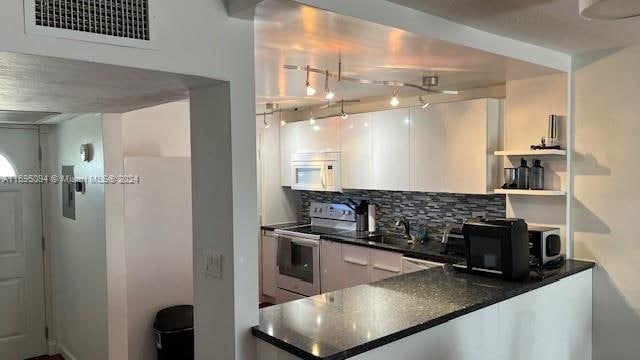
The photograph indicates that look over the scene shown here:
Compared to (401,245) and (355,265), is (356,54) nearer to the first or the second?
(401,245)

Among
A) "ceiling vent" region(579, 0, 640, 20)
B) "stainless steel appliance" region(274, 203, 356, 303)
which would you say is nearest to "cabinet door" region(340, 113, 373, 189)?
"stainless steel appliance" region(274, 203, 356, 303)

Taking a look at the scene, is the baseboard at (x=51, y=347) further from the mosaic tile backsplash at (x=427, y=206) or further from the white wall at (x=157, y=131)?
the mosaic tile backsplash at (x=427, y=206)

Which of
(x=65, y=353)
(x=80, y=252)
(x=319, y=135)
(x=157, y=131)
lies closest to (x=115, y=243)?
(x=80, y=252)

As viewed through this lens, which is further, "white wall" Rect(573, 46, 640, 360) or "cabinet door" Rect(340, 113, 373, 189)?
"cabinet door" Rect(340, 113, 373, 189)

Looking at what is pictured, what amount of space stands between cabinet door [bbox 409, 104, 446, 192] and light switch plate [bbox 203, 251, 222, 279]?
2.51 m

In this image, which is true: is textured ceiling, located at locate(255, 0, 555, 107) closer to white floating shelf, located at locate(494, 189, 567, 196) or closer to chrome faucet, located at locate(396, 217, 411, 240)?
white floating shelf, located at locate(494, 189, 567, 196)

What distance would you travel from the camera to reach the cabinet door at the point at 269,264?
5.55m

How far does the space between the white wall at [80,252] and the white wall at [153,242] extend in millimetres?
201

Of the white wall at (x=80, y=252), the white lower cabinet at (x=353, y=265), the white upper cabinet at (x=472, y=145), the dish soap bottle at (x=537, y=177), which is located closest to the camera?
the dish soap bottle at (x=537, y=177)

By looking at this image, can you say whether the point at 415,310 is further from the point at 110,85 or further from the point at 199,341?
the point at 110,85

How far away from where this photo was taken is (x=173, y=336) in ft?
11.6

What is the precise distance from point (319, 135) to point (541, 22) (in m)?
3.02

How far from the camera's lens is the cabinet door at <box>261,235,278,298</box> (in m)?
5.55

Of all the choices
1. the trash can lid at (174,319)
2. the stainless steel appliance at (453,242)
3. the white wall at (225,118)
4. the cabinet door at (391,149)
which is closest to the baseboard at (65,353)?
the trash can lid at (174,319)
